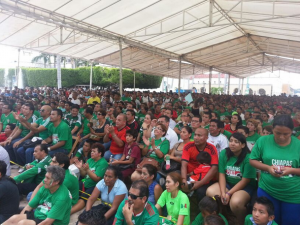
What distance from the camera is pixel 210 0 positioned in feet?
26.6

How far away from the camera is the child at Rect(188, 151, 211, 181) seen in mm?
3244

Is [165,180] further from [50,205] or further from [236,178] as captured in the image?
[50,205]

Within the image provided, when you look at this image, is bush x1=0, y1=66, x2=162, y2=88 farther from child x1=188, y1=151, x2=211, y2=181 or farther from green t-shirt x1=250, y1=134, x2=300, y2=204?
green t-shirt x1=250, y1=134, x2=300, y2=204

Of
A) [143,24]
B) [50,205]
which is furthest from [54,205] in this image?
[143,24]

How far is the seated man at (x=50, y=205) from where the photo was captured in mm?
2598

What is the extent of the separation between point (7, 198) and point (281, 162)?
2.87 meters

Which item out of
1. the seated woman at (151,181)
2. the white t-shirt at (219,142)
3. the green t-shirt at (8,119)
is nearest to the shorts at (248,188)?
the seated woman at (151,181)

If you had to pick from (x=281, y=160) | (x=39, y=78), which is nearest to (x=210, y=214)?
(x=281, y=160)

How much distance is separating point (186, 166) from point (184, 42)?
1003cm

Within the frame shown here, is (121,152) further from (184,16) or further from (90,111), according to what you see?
(184,16)

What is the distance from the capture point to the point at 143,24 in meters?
9.20

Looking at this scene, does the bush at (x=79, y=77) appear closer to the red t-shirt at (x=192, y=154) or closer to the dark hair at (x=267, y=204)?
the red t-shirt at (x=192, y=154)

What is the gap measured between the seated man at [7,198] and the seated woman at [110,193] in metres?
0.81

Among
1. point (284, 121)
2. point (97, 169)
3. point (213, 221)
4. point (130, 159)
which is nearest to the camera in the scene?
point (213, 221)
